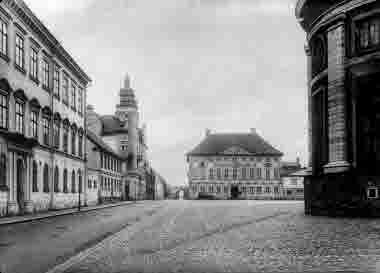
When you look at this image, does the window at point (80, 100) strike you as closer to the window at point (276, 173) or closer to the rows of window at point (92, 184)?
the rows of window at point (92, 184)

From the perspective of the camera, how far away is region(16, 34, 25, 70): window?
29422mm

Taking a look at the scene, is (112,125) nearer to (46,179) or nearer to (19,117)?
(46,179)

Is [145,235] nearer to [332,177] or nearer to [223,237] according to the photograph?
[223,237]

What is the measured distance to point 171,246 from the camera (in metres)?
12.8

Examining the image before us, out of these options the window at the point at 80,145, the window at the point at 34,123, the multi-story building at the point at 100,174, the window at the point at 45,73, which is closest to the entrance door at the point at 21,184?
the window at the point at 34,123

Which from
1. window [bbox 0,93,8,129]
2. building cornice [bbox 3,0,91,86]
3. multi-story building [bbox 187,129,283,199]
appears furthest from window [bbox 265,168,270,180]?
window [bbox 0,93,8,129]

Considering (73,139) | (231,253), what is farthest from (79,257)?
(73,139)

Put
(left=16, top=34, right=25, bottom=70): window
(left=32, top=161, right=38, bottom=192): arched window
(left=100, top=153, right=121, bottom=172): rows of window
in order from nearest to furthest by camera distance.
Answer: (left=16, top=34, right=25, bottom=70): window → (left=32, top=161, right=38, bottom=192): arched window → (left=100, top=153, right=121, bottom=172): rows of window

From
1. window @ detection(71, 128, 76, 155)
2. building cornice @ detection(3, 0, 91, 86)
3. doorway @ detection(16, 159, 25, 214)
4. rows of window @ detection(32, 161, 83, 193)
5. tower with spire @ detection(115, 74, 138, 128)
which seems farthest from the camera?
tower with spire @ detection(115, 74, 138, 128)

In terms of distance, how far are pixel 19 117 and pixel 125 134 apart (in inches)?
2237

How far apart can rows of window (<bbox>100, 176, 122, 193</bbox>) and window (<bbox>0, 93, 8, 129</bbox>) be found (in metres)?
30.9

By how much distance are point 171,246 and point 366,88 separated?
17114mm

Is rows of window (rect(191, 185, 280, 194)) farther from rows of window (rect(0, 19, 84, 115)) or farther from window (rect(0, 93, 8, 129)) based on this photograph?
window (rect(0, 93, 8, 129))

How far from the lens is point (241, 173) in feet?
346
